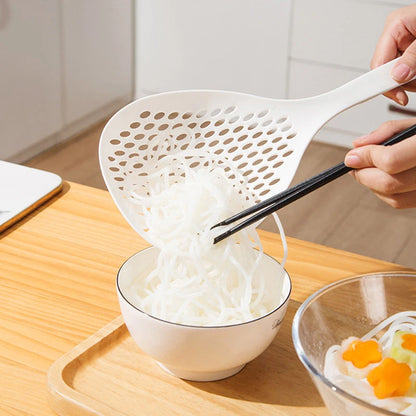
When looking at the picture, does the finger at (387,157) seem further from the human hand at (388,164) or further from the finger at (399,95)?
the finger at (399,95)

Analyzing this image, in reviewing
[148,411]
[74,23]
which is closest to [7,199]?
[148,411]

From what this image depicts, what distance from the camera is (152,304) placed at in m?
0.81

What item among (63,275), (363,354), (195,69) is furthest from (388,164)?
(195,69)

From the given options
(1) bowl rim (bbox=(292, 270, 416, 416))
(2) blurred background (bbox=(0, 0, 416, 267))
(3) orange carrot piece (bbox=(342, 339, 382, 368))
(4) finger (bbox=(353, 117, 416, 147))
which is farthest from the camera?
(2) blurred background (bbox=(0, 0, 416, 267))

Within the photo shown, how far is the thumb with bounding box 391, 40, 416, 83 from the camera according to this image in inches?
35.0

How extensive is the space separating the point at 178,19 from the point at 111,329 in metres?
2.84

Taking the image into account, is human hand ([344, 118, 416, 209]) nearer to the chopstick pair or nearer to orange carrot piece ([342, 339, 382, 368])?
the chopstick pair

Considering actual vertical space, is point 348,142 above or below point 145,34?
below

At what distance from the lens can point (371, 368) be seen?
2.27ft

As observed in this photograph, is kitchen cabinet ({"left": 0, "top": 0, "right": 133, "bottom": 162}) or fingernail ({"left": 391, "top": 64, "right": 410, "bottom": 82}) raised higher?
fingernail ({"left": 391, "top": 64, "right": 410, "bottom": 82})

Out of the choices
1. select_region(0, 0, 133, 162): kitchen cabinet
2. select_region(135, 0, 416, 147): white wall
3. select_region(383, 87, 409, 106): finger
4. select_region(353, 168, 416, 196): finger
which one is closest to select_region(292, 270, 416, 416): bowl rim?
select_region(353, 168, 416, 196): finger

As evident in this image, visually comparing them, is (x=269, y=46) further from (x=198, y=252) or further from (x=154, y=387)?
(x=154, y=387)

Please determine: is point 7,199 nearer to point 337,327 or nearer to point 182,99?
point 182,99

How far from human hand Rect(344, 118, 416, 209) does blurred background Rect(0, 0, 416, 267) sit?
1.64 metres
